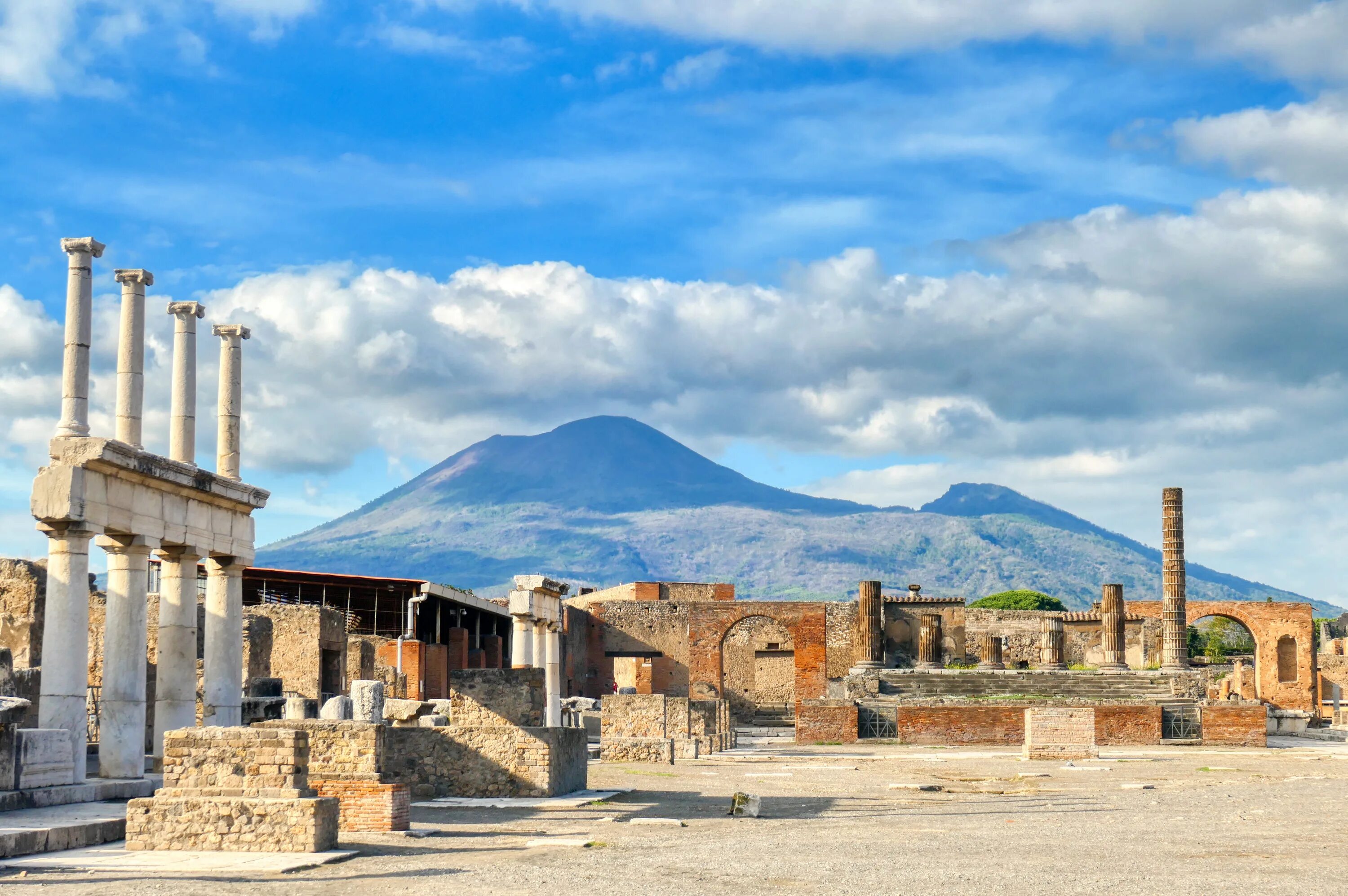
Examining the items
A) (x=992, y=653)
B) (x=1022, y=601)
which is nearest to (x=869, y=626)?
(x=992, y=653)

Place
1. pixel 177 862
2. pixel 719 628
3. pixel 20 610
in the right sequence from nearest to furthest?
pixel 177 862 < pixel 20 610 < pixel 719 628

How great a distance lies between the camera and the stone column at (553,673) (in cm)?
2483

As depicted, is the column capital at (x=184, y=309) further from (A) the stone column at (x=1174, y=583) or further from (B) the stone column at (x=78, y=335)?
(A) the stone column at (x=1174, y=583)

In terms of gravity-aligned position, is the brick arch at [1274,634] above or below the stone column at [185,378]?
below

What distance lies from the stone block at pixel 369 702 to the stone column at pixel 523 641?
21.1 ft

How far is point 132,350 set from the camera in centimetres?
1625

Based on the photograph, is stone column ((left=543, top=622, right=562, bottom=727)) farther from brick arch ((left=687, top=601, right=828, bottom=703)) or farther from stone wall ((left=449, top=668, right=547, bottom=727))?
brick arch ((left=687, top=601, right=828, bottom=703))

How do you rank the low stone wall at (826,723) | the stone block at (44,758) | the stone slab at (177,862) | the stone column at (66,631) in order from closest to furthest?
the stone slab at (177,862)
the stone block at (44,758)
the stone column at (66,631)
the low stone wall at (826,723)

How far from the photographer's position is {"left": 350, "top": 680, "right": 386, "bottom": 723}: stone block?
58.2 ft

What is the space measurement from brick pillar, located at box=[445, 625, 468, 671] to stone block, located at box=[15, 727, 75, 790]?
23.2 m

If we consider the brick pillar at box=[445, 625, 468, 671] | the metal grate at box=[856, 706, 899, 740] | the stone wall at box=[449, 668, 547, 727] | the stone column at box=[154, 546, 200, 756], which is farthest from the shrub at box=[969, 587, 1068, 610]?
the stone column at box=[154, 546, 200, 756]

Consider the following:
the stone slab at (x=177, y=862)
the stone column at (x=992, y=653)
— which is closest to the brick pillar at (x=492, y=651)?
the stone column at (x=992, y=653)

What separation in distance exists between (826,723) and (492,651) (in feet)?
45.7

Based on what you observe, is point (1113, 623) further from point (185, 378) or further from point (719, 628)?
point (185, 378)
